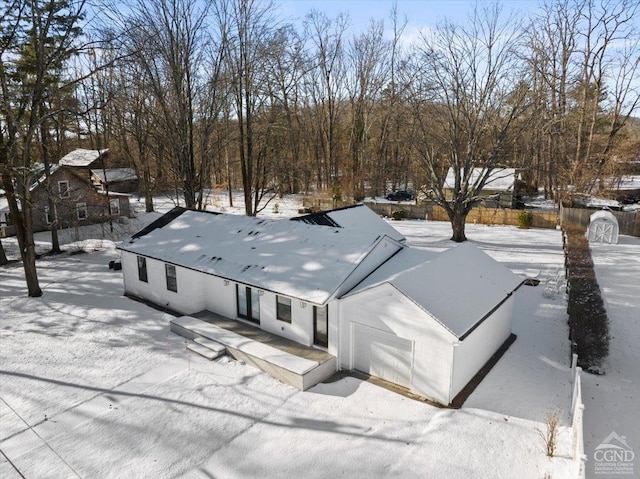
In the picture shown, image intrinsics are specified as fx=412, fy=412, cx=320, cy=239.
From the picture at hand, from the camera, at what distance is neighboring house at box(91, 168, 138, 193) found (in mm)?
39906

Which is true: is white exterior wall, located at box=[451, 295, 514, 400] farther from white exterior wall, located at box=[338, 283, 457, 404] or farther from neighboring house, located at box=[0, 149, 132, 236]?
neighboring house, located at box=[0, 149, 132, 236]

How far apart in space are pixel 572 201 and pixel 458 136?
14283mm

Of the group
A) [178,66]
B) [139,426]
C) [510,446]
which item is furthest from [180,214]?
[510,446]

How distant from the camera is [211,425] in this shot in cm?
885

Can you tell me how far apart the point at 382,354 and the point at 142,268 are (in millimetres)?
10332

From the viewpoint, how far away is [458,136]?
23.4 metres

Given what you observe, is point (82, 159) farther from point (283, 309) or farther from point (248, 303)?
point (283, 309)

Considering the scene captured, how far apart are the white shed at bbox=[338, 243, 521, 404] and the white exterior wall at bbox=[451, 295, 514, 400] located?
0.09 feet

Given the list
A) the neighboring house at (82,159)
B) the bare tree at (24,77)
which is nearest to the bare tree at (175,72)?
the bare tree at (24,77)

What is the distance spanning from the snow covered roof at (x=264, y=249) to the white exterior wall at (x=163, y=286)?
0.40 meters

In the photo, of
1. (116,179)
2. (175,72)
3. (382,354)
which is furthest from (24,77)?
(116,179)

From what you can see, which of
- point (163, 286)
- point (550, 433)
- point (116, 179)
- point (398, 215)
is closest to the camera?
→ point (550, 433)

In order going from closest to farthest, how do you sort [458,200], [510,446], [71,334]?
[510,446] → [71,334] → [458,200]

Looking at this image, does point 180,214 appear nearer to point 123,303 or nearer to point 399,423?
point 123,303
